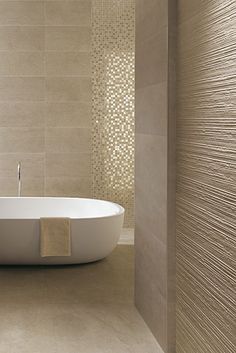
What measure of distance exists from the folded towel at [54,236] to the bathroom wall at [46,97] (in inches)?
85.7

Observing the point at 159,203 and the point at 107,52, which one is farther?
the point at 107,52

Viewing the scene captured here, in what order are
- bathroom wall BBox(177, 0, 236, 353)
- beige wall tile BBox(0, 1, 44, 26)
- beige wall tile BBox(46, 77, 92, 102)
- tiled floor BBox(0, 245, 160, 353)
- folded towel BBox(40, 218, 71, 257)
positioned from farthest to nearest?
beige wall tile BBox(46, 77, 92, 102) < beige wall tile BBox(0, 1, 44, 26) < folded towel BBox(40, 218, 71, 257) < tiled floor BBox(0, 245, 160, 353) < bathroom wall BBox(177, 0, 236, 353)

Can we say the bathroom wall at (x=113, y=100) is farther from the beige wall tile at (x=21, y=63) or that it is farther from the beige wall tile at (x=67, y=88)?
the beige wall tile at (x=21, y=63)

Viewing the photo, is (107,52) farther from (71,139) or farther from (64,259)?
(64,259)

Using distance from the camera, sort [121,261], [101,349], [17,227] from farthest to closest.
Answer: [121,261] → [17,227] → [101,349]

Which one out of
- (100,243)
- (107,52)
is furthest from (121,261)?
(107,52)

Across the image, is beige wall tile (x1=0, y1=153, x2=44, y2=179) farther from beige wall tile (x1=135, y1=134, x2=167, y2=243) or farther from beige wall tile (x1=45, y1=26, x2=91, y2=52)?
beige wall tile (x1=135, y1=134, x2=167, y2=243)

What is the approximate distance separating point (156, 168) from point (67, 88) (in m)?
4.05

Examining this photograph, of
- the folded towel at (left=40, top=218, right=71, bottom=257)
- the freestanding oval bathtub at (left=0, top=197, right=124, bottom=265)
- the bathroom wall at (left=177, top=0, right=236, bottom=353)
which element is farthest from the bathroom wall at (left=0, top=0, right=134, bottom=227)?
the bathroom wall at (left=177, top=0, right=236, bottom=353)

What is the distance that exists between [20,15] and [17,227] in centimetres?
314

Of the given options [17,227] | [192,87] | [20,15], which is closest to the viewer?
[192,87]

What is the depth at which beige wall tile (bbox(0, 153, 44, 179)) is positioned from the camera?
7.59 meters

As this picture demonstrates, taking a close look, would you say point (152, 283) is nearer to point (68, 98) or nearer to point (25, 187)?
point (25, 187)

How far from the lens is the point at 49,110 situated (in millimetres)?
7637
